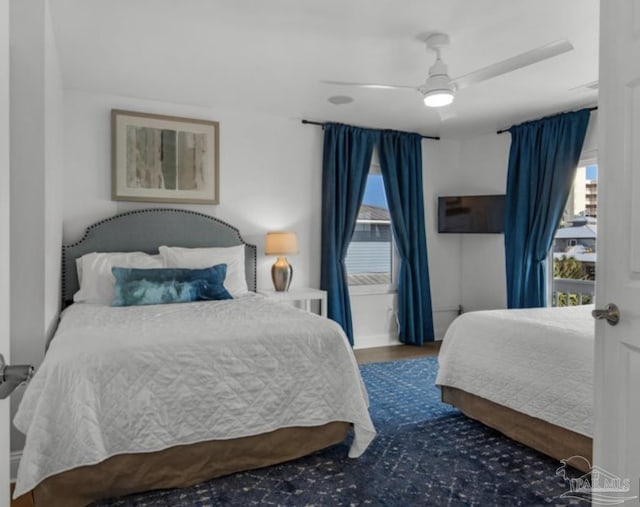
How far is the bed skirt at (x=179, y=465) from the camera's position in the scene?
6.68 ft

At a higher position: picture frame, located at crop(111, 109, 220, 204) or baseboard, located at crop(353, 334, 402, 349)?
picture frame, located at crop(111, 109, 220, 204)

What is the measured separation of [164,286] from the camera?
136 inches

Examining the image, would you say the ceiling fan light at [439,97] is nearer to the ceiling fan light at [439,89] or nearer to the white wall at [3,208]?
the ceiling fan light at [439,89]

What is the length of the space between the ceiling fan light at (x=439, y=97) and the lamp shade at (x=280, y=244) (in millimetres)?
1995

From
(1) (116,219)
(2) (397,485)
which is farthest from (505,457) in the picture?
(1) (116,219)

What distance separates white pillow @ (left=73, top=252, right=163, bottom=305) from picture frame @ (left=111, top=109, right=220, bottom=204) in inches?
25.0

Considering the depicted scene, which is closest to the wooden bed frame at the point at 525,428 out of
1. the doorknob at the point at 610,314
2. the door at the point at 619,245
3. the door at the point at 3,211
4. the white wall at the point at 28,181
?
the door at the point at 619,245

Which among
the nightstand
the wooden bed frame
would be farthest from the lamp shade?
the wooden bed frame

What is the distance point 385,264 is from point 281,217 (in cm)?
149

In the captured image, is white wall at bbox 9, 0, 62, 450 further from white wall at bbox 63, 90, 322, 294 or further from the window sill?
the window sill

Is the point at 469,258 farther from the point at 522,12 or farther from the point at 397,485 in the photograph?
the point at 397,485

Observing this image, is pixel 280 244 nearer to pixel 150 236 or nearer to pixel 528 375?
pixel 150 236

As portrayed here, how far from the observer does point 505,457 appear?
2580 mm

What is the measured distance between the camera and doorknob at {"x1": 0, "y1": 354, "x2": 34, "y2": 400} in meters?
0.77
